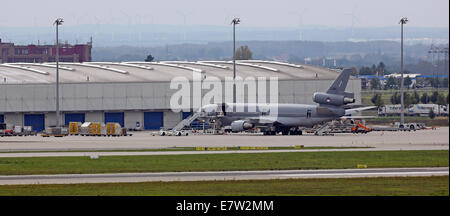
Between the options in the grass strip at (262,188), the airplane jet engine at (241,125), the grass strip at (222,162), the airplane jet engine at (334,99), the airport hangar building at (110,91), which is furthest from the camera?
the airport hangar building at (110,91)

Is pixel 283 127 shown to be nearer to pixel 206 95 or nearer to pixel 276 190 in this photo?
pixel 206 95

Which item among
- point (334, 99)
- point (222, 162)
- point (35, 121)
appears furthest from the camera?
point (35, 121)

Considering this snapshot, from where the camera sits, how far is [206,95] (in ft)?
458

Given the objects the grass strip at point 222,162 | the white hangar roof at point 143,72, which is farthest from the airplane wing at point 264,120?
the grass strip at point 222,162

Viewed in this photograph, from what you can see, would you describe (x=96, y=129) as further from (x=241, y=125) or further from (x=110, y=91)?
(x=241, y=125)

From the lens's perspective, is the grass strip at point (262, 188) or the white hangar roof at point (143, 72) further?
the white hangar roof at point (143, 72)

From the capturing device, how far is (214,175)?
54625 millimetres

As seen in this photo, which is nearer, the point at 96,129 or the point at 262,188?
the point at 262,188

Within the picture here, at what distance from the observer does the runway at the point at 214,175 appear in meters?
51.7

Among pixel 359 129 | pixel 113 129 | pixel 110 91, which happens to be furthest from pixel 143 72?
pixel 359 129

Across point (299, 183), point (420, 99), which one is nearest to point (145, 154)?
point (299, 183)

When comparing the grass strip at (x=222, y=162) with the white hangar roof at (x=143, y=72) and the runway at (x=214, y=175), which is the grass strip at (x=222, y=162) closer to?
the runway at (x=214, y=175)

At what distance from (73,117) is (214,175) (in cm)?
8140
